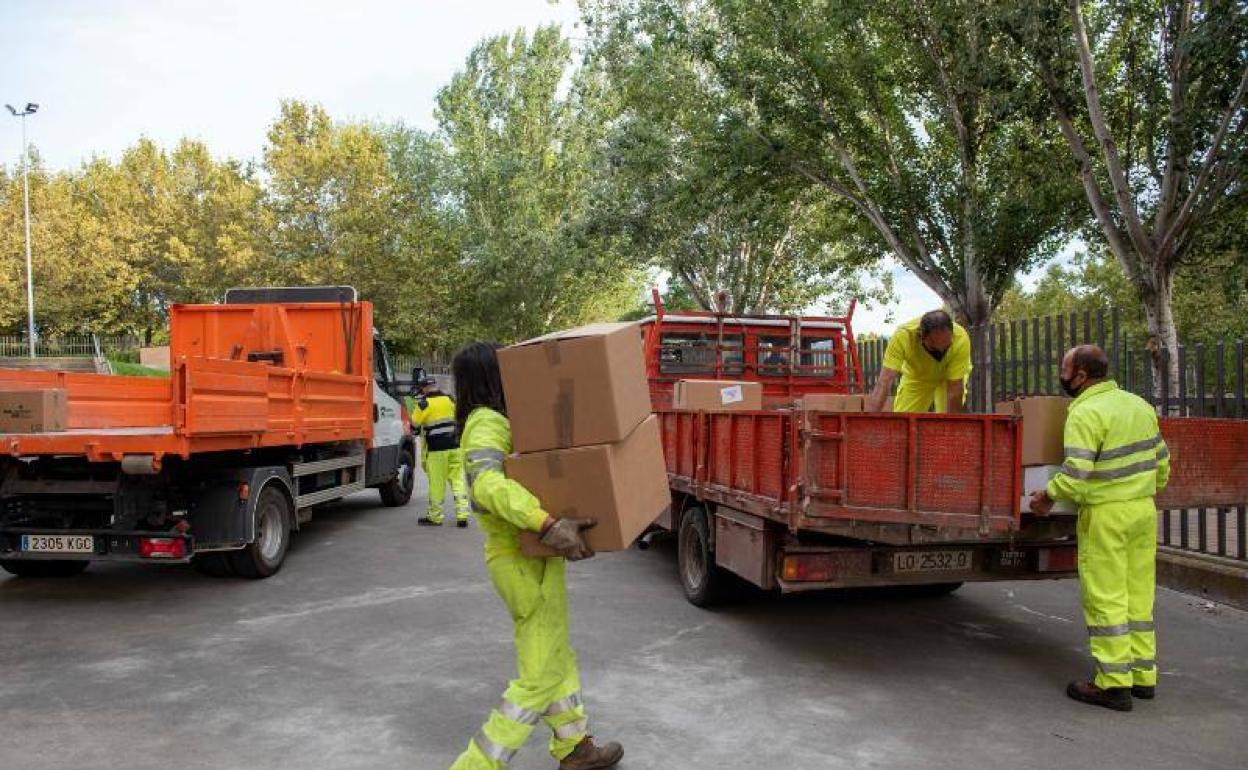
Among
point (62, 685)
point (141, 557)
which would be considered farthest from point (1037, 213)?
point (62, 685)

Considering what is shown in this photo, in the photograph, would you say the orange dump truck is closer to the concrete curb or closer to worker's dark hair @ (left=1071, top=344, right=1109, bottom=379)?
worker's dark hair @ (left=1071, top=344, right=1109, bottom=379)

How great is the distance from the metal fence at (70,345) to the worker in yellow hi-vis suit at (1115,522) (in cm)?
3651

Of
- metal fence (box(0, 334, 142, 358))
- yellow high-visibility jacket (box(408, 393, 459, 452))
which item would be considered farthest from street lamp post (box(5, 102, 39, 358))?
yellow high-visibility jacket (box(408, 393, 459, 452))

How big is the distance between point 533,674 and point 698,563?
10.9 feet

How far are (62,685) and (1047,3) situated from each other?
432 inches

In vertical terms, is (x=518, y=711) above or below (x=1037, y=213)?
below

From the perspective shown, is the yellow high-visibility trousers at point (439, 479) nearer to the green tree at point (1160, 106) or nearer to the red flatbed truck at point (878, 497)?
the red flatbed truck at point (878, 497)

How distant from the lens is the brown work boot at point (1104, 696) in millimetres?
4422

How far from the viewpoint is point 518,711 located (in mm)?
3322

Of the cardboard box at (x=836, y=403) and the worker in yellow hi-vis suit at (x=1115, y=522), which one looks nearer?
the worker in yellow hi-vis suit at (x=1115, y=522)

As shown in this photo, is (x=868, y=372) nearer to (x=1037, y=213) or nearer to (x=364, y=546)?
(x=1037, y=213)

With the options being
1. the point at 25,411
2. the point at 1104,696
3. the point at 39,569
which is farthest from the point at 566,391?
the point at 39,569

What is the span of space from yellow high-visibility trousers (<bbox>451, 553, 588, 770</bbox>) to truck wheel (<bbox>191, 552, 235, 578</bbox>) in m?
4.76

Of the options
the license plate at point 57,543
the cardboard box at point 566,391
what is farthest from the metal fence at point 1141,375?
the license plate at point 57,543
